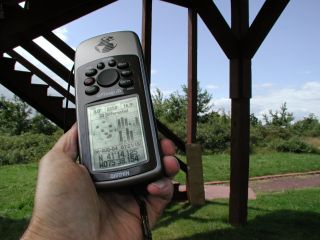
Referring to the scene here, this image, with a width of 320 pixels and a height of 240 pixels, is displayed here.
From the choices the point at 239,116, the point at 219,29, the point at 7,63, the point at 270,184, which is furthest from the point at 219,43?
the point at 270,184

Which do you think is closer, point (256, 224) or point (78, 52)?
point (78, 52)

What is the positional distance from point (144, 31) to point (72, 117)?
1362mm

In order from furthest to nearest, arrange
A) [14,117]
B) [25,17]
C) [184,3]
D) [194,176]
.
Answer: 1. [14,117]
2. [194,176]
3. [184,3]
4. [25,17]

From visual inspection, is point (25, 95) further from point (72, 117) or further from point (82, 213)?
point (82, 213)

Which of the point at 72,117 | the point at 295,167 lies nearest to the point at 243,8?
the point at 72,117

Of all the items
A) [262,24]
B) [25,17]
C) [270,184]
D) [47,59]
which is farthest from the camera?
[270,184]

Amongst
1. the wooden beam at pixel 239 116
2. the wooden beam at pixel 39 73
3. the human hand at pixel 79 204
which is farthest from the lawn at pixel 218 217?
the human hand at pixel 79 204

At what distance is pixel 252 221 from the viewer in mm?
5523

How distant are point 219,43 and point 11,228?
3.10 metres

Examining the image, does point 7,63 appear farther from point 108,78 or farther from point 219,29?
point 108,78

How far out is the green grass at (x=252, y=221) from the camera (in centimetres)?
496

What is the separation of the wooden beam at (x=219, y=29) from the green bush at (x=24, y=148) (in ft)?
29.0

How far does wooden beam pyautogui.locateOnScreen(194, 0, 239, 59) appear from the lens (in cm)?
506

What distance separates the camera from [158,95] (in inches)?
826
